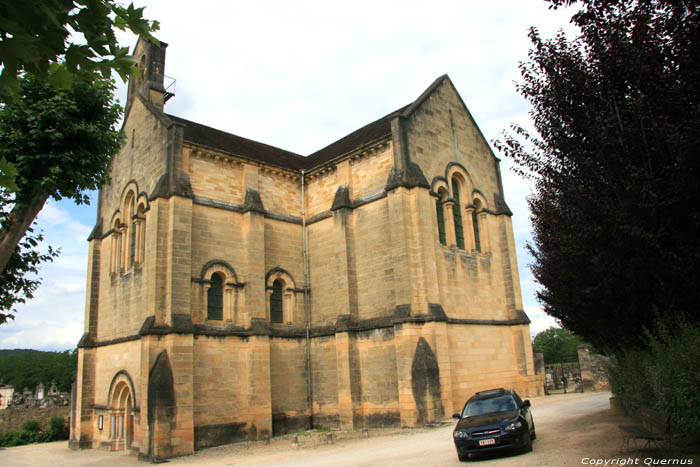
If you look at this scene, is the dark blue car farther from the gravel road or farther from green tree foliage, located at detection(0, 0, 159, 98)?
green tree foliage, located at detection(0, 0, 159, 98)

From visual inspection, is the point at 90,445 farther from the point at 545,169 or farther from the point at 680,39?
the point at 680,39

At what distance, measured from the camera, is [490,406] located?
41.5ft

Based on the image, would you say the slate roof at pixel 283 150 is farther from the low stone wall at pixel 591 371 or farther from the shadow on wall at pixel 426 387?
the low stone wall at pixel 591 371

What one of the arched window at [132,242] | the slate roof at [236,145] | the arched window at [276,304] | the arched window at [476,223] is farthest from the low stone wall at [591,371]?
the arched window at [132,242]

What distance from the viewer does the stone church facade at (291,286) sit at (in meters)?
19.7

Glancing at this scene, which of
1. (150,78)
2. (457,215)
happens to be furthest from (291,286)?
(150,78)

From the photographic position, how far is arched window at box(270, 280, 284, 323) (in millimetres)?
23734

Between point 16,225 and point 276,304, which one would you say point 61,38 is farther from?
point 276,304

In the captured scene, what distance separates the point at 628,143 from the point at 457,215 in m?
16.1

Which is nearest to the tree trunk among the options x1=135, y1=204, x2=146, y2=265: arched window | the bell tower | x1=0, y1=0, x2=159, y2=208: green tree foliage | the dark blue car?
x1=0, y1=0, x2=159, y2=208: green tree foliage

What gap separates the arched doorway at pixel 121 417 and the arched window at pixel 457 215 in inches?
635

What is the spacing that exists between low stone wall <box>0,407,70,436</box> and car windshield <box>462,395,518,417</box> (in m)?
29.2

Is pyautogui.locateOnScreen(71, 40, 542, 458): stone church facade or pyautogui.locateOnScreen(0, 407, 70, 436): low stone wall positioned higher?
pyautogui.locateOnScreen(71, 40, 542, 458): stone church facade

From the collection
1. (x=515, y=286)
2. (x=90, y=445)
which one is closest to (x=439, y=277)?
(x=515, y=286)
